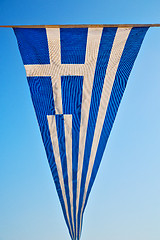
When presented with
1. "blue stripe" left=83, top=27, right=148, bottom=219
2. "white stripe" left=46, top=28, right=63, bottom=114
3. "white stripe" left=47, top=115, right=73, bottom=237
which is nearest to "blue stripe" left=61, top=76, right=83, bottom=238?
"white stripe" left=46, top=28, right=63, bottom=114

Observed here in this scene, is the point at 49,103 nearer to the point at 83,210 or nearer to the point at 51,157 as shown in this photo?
the point at 51,157

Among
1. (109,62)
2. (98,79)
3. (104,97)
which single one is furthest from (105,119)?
(109,62)

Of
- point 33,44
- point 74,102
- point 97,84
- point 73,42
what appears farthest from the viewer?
point 73,42

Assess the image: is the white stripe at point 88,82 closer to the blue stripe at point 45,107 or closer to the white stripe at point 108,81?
the white stripe at point 108,81

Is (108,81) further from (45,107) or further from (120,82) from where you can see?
(45,107)

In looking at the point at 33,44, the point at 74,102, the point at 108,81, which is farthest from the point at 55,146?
the point at 33,44

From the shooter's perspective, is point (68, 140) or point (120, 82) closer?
point (68, 140)
